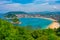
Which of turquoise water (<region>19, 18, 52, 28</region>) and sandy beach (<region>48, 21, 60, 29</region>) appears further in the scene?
turquoise water (<region>19, 18, 52, 28</region>)

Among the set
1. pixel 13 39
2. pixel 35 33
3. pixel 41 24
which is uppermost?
pixel 13 39

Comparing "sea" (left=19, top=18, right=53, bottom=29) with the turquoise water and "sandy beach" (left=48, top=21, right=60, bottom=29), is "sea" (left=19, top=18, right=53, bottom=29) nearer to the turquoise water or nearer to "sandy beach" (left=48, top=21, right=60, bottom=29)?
the turquoise water

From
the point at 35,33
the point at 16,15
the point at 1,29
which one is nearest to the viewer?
the point at 1,29

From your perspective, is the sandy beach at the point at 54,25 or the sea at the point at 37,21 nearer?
the sandy beach at the point at 54,25

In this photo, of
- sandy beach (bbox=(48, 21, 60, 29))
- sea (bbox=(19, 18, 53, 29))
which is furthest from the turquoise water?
sandy beach (bbox=(48, 21, 60, 29))

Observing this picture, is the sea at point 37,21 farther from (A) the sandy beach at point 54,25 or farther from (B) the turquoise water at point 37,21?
(A) the sandy beach at point 54,25

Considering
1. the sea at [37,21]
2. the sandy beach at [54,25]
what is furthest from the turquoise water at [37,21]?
the sandy beach at [54,25]

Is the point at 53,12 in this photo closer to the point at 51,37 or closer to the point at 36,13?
the point at 36,13

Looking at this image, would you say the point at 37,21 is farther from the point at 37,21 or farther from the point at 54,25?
the point at 54,25

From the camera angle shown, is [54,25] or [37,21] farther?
[37,21]

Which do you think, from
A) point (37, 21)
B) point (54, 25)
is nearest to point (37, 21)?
point (37, 21)

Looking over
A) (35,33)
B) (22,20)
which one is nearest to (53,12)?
(22,20)
